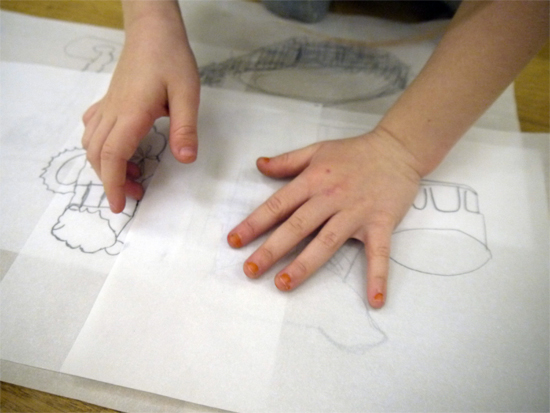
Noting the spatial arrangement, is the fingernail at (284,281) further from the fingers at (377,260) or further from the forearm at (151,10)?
the forearm at (151,10)

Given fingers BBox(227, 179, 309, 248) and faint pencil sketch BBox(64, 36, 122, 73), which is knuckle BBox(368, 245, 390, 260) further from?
faint pencil sketch BBox(64, 36, 122, 73)

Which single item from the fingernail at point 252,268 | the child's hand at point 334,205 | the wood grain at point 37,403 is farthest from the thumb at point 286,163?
the wood grain at point 37,403

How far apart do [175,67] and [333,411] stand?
0.33 metres

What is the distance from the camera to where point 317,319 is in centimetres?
31

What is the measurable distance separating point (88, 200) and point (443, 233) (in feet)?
1.12

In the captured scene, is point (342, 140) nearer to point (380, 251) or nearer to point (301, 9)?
point (380, 251)

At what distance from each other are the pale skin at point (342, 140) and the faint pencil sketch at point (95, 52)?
0.35ft

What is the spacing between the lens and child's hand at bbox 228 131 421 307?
324 mm

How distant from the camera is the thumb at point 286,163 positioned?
38 centimetres

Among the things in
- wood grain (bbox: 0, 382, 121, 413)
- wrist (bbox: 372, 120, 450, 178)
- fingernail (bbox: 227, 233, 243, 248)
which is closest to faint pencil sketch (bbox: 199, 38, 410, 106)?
wrist (bbox: 372, 120, 450, 178)

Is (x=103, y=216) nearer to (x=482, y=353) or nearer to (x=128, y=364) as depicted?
(x=128, y=364)

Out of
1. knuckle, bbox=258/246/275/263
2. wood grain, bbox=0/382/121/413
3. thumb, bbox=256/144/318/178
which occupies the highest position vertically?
thumb, bbox=256/144/318/178

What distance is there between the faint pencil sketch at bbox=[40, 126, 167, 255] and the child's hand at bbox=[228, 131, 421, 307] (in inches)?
4.3

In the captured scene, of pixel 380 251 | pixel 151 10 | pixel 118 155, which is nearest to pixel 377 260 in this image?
pixel 380 251
